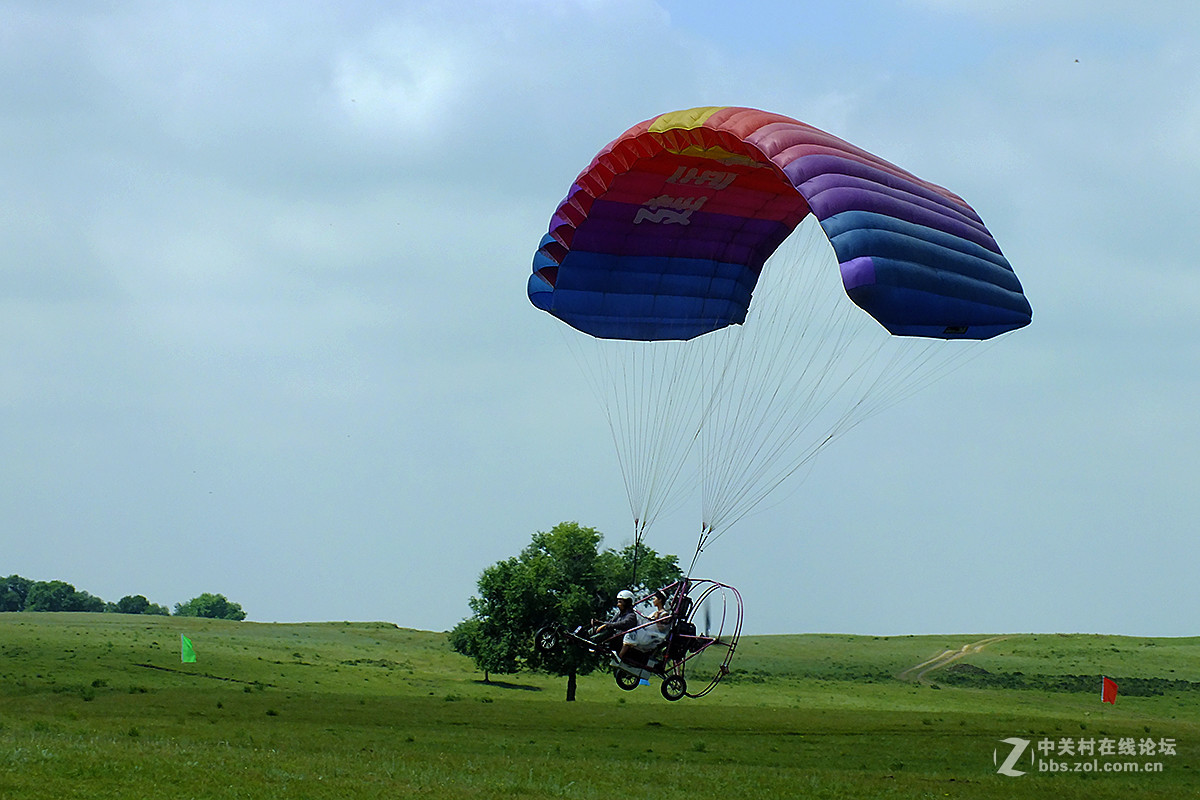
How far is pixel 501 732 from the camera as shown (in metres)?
38.1

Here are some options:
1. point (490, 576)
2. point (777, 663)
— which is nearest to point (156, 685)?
point (490, 576)

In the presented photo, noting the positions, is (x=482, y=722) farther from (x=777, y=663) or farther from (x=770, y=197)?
(x=777, y=663)

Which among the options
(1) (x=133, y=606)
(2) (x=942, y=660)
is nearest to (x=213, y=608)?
(1) (x=133, y=606)

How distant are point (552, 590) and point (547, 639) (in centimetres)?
3077

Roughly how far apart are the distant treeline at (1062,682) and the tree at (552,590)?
36508 millimetres

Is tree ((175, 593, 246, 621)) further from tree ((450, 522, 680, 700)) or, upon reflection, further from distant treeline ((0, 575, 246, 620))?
Answer: tree ((450, 522, 680, 700))

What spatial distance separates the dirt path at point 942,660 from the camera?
3339 inches

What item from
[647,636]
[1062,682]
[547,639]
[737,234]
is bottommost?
[1062,682]

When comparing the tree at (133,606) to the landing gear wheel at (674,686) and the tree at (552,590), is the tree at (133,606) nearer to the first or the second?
the tree at (552,590)

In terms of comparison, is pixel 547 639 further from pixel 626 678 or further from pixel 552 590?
pixel 552 590

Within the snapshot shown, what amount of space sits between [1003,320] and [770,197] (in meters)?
6.25

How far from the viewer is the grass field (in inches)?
1011

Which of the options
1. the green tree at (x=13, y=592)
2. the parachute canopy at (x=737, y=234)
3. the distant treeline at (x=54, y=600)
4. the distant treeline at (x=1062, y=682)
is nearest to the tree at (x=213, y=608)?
the distant treeline at (x=54, y=600)

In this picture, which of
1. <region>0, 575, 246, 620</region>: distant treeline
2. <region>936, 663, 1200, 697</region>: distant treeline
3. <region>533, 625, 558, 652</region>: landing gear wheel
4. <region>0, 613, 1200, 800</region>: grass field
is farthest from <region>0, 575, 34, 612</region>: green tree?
<region>533, 625, 558, 652</region>: landing gear wheel
